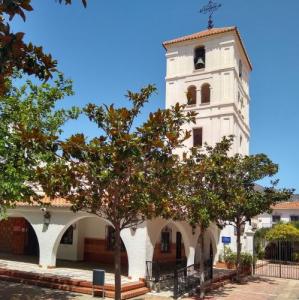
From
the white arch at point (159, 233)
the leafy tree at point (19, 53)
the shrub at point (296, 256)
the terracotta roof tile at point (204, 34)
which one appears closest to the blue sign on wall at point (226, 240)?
the white arch at point (159, 233)

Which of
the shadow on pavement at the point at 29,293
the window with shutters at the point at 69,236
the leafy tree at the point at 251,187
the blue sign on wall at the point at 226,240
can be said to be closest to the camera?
the shadow on pavement at the point at 29,293

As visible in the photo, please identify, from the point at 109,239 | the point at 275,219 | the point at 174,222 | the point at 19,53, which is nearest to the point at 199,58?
the point at 109,239

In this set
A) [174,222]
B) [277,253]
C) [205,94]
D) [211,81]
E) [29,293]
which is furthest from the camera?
[205,94]

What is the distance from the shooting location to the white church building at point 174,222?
18.4 metres

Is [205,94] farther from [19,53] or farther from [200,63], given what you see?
[19,53]

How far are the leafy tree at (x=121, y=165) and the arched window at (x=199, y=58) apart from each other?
23695 mm

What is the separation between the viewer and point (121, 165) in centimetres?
896

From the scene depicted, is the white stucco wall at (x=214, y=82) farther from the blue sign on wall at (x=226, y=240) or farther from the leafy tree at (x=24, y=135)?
the leafy tree at (x=24, y=135)

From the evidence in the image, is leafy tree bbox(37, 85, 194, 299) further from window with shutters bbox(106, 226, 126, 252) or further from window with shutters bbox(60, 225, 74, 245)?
window with shutters bbox(60, 225, 74, 245)

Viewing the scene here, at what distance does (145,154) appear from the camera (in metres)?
9.32

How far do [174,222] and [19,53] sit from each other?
14.6 meters

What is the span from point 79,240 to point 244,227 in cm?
1281

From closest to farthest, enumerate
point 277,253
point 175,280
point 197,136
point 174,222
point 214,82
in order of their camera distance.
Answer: point 175,280 → point 174,222 → point 214,82 → point 197,136 → point 277,253

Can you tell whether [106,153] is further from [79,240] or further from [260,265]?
[260,265]
